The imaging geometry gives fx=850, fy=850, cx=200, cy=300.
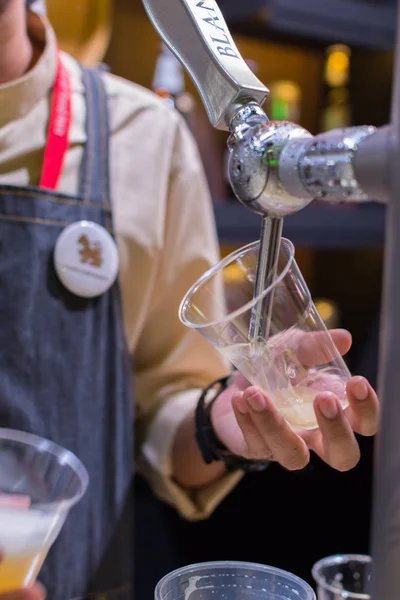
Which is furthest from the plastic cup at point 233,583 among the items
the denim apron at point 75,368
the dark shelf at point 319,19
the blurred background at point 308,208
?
the dark shelf at point 319,19

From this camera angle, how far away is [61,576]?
1.07 m

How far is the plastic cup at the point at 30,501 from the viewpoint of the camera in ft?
1.76

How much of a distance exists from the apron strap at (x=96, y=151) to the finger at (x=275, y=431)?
53 centimetres

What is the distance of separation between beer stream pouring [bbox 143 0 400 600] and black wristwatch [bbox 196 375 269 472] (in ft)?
1.23

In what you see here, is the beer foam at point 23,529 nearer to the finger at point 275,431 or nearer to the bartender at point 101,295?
the finger at point 275,431

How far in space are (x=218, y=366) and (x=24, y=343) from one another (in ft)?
1.08

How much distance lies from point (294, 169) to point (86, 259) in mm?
596

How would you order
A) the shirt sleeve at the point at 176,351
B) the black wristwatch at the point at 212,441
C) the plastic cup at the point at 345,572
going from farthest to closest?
the shirt sleeve at the point at 176,351 → the black wristwatch at the point at 212,441 → the plastic cup at the point at 345,572

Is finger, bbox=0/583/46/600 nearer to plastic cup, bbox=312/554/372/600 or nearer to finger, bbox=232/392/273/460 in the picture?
finger, bbox=232/392/273/460

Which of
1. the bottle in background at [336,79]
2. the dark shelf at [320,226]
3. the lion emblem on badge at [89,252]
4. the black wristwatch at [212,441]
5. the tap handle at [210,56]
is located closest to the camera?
the tap handle at [210,56]

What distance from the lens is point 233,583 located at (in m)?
0.62

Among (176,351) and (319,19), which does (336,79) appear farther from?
(176,351)

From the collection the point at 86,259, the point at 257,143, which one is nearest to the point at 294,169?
the point at 257,143

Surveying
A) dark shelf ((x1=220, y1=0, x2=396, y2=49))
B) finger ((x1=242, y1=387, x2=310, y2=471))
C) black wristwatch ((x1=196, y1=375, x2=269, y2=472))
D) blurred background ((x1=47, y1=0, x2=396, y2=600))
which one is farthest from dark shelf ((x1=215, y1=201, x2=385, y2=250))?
finger ((x1=242, y1=387, x2=310, y2=471))
